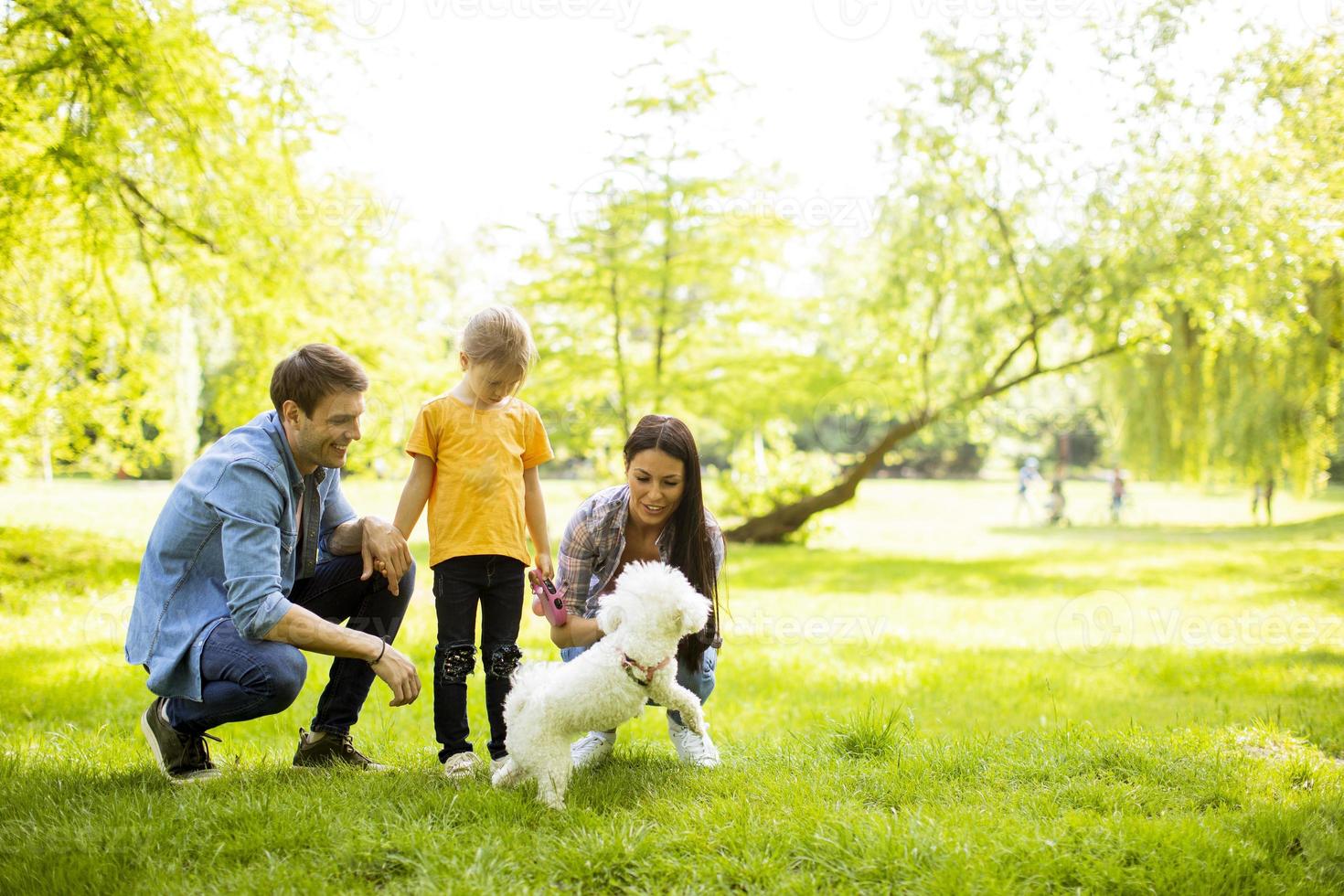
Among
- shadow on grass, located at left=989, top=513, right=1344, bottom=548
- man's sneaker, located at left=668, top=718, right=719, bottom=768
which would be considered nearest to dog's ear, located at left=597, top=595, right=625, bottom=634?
man's sneaker, located at left=668, top=718, right=719, bottom=768

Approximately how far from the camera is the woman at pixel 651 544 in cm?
349

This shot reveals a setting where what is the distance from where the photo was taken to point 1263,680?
249 inches

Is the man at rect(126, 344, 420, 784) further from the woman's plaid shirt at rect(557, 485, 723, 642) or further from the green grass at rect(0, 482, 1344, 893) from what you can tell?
the woman's plaid shirt at rect(557, 485, 723, 642)

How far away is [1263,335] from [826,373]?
574cm

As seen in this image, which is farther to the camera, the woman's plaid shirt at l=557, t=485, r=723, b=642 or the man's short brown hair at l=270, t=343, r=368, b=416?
the woman's plaid shirt at l=557, t=485, r=723, b=642

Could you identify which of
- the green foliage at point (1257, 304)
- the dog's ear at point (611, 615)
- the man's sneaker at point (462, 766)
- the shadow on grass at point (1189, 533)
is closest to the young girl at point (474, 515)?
the man's sneaker at point (462, 766)

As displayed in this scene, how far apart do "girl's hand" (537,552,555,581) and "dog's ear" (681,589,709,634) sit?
0.78 m

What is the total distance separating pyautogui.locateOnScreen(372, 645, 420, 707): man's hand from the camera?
291 centimetres

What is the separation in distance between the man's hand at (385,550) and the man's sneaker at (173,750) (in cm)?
84

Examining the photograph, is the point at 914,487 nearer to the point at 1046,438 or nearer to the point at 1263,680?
the point at 1046,438

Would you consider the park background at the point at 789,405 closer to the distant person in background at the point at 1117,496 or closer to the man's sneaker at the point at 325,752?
the man's sneaker at the point at 325,752

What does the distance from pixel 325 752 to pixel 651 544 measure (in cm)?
154

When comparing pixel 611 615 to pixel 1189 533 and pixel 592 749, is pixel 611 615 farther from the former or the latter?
pixel 1189 533

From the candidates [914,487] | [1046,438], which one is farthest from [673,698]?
[1046,438]
